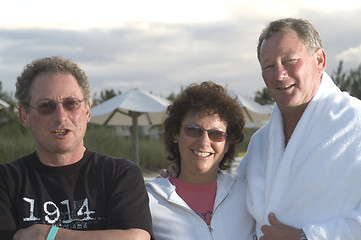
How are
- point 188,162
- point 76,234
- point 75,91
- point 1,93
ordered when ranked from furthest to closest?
point 1,93, point 188,162, point 75,91, point 76,234

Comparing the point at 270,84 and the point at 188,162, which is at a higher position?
the point at 270,84

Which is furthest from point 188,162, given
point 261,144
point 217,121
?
point 261,144

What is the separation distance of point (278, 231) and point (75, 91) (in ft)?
4.36

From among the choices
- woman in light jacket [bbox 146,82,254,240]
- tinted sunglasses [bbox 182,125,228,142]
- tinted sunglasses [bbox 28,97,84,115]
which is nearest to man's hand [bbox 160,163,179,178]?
woman in light jacket [bbox 146,82,254,240]

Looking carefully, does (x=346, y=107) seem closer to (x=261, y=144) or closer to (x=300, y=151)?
(x=300, y=151)

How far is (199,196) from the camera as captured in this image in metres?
2.95

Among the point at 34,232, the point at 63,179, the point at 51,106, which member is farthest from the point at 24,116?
the point at 34,232

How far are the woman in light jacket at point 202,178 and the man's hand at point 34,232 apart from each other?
76 cm

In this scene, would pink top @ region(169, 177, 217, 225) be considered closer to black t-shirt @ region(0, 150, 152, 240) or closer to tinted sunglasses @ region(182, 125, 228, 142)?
tinted sunglasses @ region(182, 125, 228, 142)

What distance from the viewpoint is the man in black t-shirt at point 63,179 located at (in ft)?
7.67

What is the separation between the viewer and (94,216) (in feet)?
7.77

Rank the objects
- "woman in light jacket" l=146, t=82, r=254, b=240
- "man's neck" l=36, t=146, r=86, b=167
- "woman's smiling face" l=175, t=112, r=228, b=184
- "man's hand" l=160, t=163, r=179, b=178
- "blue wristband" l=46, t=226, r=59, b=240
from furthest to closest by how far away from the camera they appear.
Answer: "man's hand" l=160, t=163, r=179, b=178 < "woman's smiling face" l=175, t=112, r=228, b=184 < "woman in light jacket" l=146, t=82, r=254, b=240 < "man's neck" l=36, t=146, r=86, b=167 < "blue wristband" l=46, t=226, r=59, b=240

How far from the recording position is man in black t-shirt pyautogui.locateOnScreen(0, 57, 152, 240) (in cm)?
234

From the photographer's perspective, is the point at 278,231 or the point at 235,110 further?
the point at 235,110
